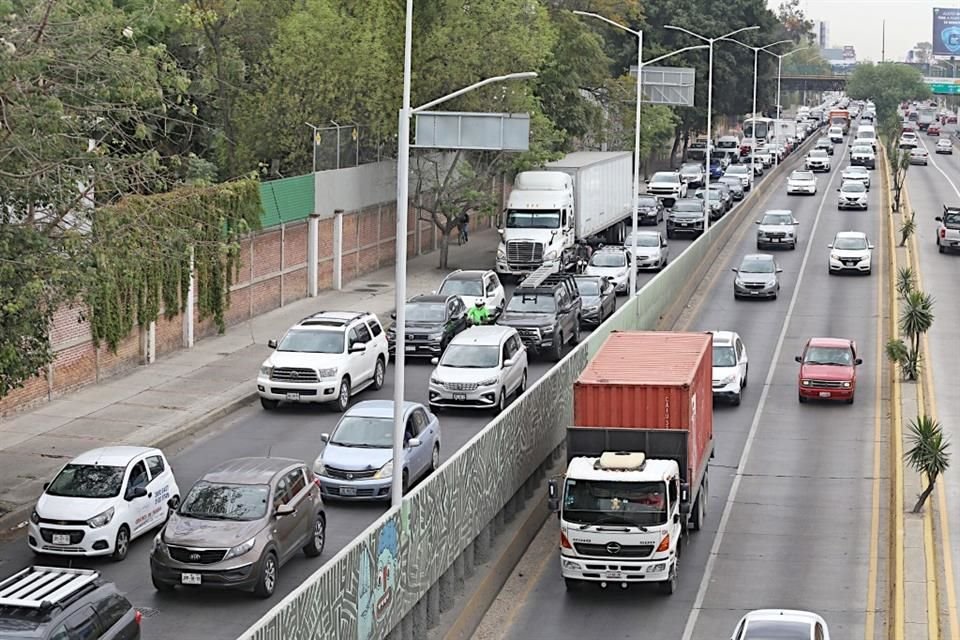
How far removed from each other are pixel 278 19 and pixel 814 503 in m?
38.5

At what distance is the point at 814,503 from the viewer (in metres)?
30.0

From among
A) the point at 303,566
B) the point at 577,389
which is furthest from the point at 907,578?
the point at 303,566

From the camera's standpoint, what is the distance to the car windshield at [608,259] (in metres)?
53.2

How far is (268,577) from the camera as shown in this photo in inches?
893

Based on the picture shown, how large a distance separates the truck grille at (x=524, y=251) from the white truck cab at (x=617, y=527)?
31366mm

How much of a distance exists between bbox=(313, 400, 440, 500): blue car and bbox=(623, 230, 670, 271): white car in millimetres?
30226

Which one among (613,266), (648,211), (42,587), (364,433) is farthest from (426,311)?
(648,211)

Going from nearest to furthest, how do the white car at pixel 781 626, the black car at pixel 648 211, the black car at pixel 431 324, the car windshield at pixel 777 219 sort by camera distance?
the white car at pixel 781 626, the black car at pixel 431 324, the car windshield at pixel 777 219, the black car at pixel 648 211

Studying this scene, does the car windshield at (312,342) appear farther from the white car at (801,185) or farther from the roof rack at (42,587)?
the white car at (801,185)

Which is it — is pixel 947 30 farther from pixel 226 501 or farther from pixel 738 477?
pixel 226 501

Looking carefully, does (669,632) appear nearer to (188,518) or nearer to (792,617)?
(792,617)

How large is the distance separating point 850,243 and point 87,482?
1583 inches

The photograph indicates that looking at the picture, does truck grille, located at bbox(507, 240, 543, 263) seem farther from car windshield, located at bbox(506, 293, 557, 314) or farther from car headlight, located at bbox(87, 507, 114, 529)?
car headlight, located at bbox(87, 507, 114, 529)

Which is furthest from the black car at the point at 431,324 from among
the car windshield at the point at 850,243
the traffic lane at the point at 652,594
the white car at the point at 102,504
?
the car windshield at the point at 850,243
